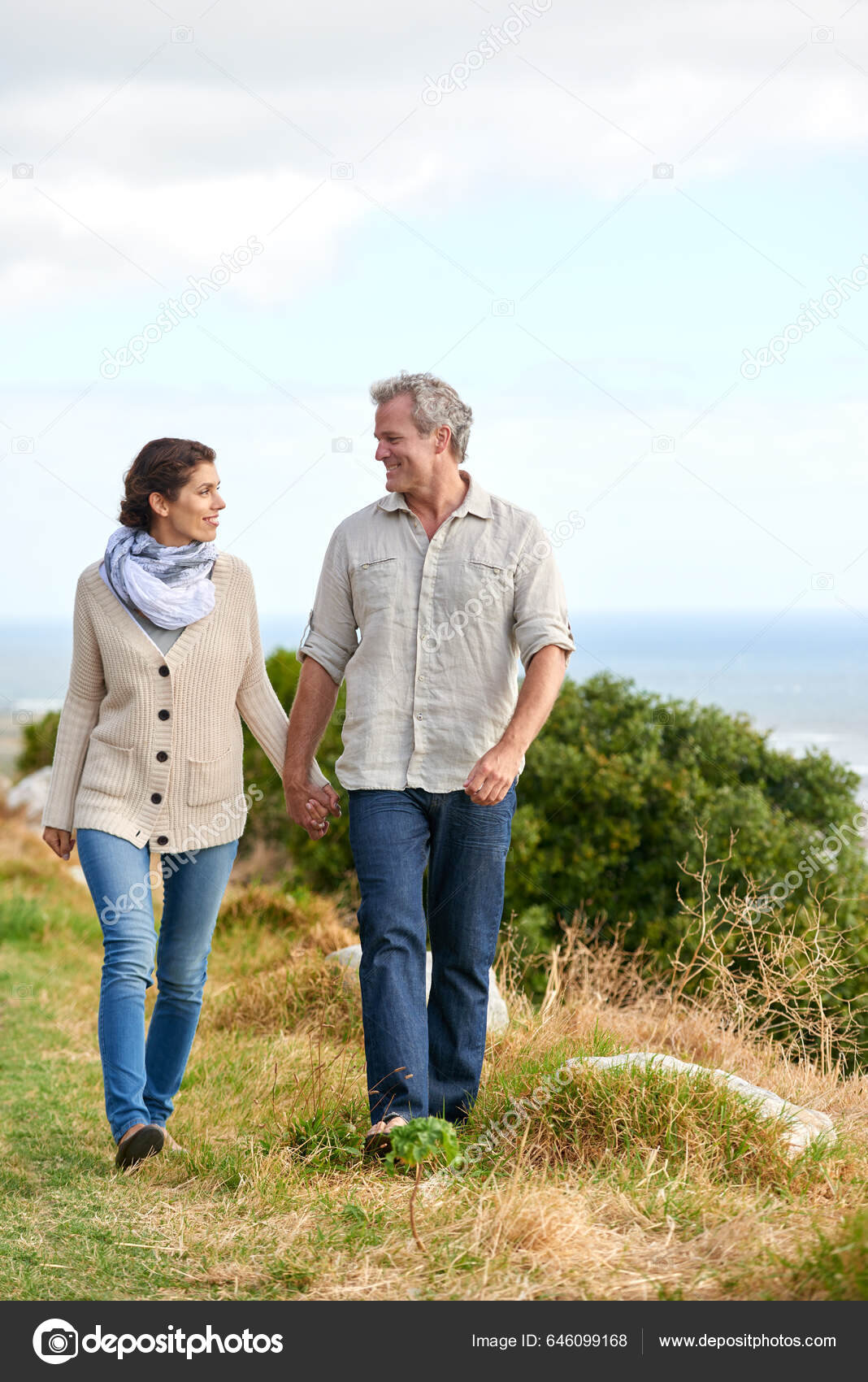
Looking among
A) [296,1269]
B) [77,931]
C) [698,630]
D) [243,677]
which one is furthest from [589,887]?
[698,630]

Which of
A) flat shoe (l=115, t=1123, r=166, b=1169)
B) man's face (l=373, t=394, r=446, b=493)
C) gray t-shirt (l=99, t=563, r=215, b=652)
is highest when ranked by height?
man's face (l=373, t=394, r=446, b=493)

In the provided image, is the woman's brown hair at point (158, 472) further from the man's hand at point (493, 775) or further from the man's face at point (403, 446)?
the man's hand at point (493, 775)

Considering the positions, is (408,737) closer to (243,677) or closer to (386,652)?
(386,652)

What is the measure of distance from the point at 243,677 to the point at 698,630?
94129 mm

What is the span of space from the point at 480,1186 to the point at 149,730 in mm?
1669

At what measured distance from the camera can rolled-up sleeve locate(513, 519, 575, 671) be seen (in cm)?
388

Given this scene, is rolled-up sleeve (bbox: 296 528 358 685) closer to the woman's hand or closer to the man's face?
the man's face

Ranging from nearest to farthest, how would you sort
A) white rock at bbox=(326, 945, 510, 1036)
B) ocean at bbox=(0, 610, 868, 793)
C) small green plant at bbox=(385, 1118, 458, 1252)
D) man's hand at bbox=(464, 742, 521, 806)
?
1. small green plant at bbox=(385, 1118, 458, 1252)
2. man's hand at bbox=(464, 742, 521, 806)
3. white rock at bbox=(326, 945, 510, 1036)
4. ocean at bbox=(0, 610, 868, 793)

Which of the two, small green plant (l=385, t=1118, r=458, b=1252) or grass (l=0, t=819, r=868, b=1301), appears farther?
small green plant (l=385, t=1118, r=458, b=1252)

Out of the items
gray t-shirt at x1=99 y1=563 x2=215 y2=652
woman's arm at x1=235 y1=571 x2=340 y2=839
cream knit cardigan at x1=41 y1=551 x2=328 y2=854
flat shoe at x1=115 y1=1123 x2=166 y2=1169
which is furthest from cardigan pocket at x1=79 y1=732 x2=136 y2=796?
flat shoe at x1=115 y1=1123 x2=166 y2=1169

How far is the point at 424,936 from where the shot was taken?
3879 millimetres

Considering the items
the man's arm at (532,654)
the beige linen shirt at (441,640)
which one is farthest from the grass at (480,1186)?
the beige linen shirt at (441,640)
